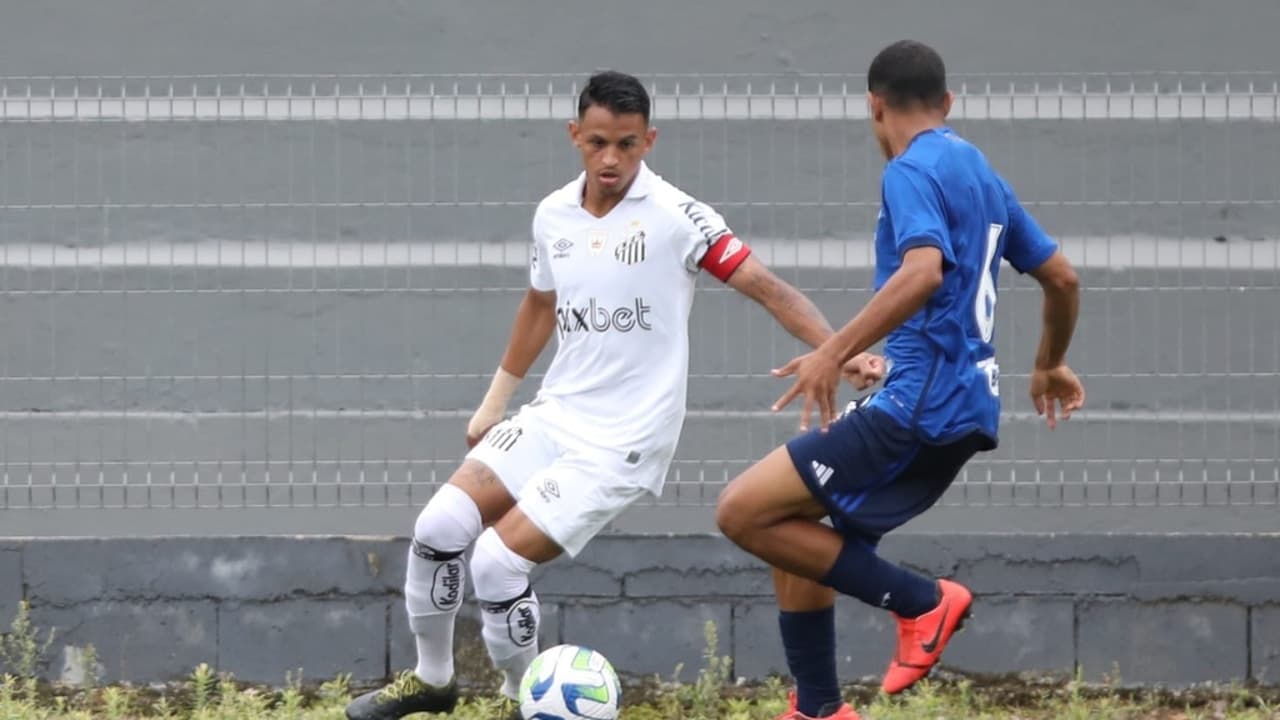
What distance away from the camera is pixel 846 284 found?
7445 millimetres

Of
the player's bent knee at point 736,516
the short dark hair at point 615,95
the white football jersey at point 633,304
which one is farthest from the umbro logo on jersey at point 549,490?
the short dark hair at point 615,95

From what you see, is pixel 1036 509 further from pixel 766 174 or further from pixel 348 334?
pixel 348 334

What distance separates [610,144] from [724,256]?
0.49m

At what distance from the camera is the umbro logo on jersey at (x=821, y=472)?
5293 mm

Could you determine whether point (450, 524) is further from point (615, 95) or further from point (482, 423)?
point (615, 95)

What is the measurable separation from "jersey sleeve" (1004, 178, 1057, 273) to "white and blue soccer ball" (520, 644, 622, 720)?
5.79 ft

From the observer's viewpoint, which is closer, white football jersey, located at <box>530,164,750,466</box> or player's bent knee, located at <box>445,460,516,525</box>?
white football jersey, located at <box>530,164,750,466</box>

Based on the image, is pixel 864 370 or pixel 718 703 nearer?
pixel 864 370

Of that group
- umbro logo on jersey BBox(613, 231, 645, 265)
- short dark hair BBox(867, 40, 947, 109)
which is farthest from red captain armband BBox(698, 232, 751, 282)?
short dark hair BBox(867, 40, 947, 109)

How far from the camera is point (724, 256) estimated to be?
5703 mm

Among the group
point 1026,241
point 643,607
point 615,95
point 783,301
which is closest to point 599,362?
point 783,301

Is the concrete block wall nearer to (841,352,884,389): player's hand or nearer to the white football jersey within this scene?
A: the white football jersey

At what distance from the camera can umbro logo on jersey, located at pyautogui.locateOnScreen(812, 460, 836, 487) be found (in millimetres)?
5293

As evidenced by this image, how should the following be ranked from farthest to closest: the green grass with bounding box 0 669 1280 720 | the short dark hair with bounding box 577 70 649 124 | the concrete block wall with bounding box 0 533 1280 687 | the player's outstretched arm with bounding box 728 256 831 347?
the concrete block wall with bounding box 0 533 1280 687 < the green grass with bounding box 0 669 1280 720 < the short dark hair with bounding box 577 70 649 124 < the player's outstretched arm with bounding box 728 256 831 347
